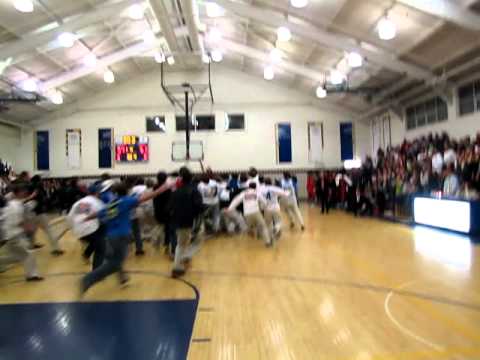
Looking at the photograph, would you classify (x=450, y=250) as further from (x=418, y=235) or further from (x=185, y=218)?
(x=185, y=218)

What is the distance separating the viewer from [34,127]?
21.2 metres

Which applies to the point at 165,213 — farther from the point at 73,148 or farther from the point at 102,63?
the point at 73,148

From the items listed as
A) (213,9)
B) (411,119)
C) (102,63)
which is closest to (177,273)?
(213,9)

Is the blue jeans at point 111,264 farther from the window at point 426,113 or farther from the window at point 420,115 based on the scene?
the window at point 420,115

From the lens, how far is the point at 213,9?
14133mm

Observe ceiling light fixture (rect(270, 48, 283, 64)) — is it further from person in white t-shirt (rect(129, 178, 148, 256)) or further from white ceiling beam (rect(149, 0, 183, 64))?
person in white t-shirt (rect(129, 178, 148, 256))

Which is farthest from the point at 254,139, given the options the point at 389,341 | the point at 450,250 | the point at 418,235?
the point at 389,341

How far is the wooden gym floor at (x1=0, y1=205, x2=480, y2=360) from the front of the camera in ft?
11.1

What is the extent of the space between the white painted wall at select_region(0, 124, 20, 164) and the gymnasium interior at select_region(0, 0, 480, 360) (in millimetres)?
111

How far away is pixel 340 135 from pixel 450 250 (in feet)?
48.7

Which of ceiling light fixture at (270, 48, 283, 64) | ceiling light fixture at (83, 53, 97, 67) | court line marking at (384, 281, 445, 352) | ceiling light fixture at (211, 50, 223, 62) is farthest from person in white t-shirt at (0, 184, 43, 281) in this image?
ceiling light fixture at (211, 50, 223, 62)

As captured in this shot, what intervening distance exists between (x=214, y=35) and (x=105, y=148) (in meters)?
8.39

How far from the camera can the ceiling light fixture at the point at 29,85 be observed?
16.6m

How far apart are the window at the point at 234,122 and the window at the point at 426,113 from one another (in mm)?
8011
